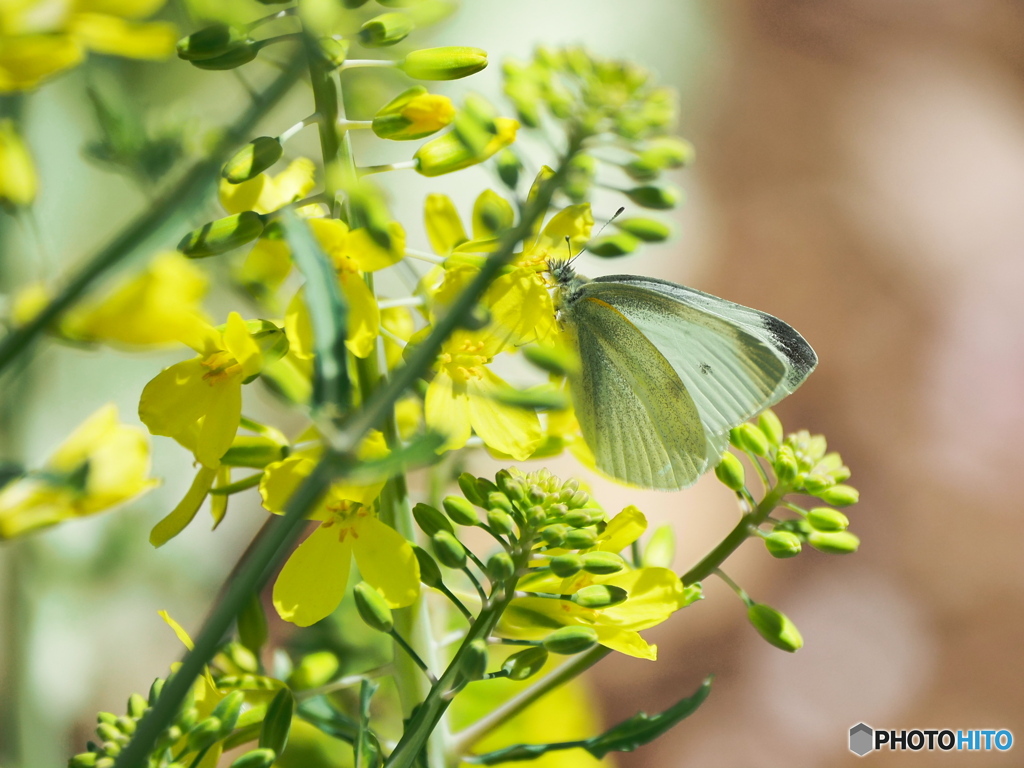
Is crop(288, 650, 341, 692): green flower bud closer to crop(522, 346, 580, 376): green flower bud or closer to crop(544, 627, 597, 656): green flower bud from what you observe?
crop(544, 627, 597, 656): green flower bud

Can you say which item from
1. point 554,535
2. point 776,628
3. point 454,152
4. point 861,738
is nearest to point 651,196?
point 454,152

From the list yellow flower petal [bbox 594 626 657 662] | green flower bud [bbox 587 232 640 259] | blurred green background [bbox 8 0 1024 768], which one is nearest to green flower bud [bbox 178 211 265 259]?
green flower bud [bbox 587 232 640 259]

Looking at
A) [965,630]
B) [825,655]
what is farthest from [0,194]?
[965,630]

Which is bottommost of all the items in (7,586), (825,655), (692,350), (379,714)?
(825,655)

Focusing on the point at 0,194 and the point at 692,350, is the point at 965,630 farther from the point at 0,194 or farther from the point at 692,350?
the point at 0,194

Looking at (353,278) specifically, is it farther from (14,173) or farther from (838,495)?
(838,495)

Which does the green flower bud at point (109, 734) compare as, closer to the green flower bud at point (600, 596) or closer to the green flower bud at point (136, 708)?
the green flower bud at point (136, 708)
